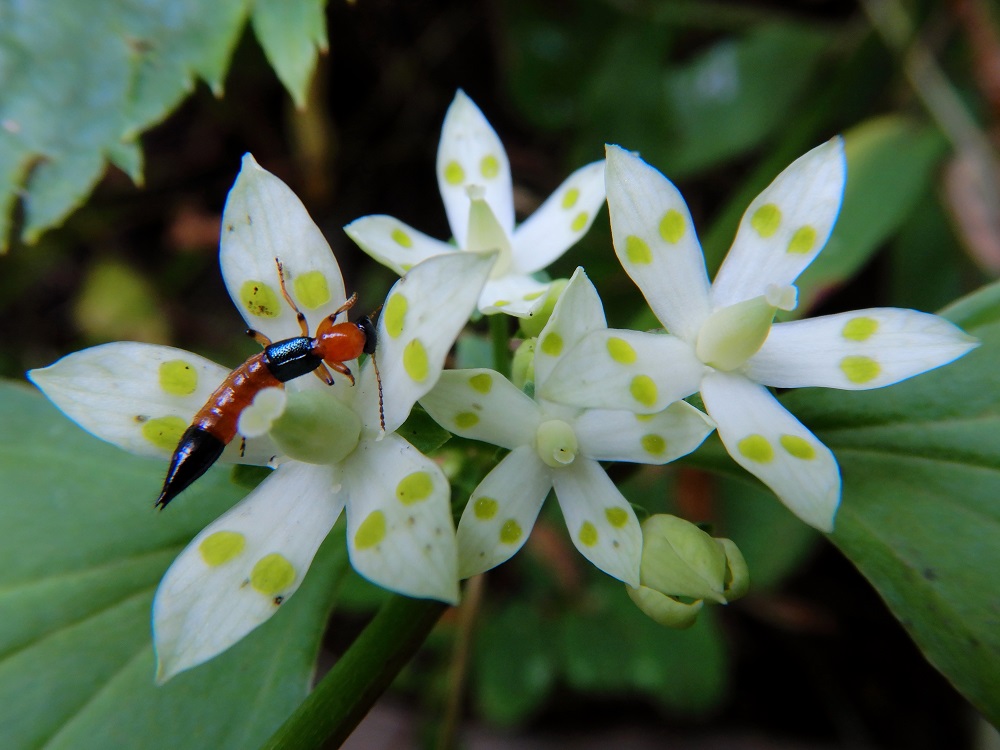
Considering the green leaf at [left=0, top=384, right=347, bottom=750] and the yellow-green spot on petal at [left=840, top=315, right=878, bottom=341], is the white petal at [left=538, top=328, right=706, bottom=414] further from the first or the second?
the green leaf at [left=0, top=384, right=347, bottom=750]

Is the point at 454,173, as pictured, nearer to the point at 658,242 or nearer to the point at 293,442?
the point at 658,242

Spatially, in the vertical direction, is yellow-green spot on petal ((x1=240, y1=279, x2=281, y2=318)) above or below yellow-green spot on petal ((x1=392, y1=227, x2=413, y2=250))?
below

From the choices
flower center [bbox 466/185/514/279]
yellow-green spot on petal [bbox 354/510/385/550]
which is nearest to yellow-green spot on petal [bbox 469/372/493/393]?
yellow-green spot on petal [bbox 354/510/385/550]

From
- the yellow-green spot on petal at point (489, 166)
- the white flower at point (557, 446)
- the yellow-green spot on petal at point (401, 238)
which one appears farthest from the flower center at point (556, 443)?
the yellow-green spot on petal at point (489, 166)

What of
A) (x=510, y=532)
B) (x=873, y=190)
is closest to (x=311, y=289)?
(x=510, y=532)

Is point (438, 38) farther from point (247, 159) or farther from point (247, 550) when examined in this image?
point (247, 550)

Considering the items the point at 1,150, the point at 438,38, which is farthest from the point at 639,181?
the point at 438,38

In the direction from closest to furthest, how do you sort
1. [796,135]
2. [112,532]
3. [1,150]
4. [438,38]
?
[112,532] → [1,150] → [796,135] → [438,38]
